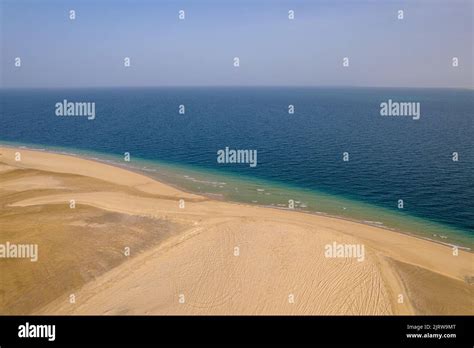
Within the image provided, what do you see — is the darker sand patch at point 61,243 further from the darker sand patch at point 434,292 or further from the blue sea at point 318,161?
the darker sand patch at point 434,292

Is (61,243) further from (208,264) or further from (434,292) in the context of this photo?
(434,292)

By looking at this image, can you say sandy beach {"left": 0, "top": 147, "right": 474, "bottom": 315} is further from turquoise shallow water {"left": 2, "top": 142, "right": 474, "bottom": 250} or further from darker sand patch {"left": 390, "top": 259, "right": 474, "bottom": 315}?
turquoise shallow water {"left": 2, "top": 142, "right": 474, "bottom": 250}

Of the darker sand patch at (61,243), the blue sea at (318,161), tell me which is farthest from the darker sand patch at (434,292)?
the darker sand patch at (61,243)

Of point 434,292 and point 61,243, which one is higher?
point 61,243

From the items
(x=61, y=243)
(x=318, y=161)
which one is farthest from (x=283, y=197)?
(x=61, y=243)

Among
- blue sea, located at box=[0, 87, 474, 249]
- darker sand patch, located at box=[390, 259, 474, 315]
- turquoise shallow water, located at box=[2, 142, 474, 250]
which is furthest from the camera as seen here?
blue sea, located at box=[0, 87, 474, 249]

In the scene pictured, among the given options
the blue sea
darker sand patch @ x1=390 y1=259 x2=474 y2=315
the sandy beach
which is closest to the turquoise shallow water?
the blue sea
